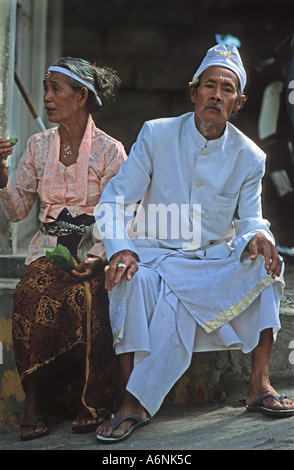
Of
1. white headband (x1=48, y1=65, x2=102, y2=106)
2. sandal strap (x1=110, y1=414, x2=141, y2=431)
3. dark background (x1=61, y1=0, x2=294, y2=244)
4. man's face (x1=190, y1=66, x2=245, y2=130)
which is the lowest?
sandal strap (x1=110, y1=414, x2=141, y2=431)

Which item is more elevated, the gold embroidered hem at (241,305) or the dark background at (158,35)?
the dark background at (158,35)

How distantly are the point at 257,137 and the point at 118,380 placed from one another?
3.90 meters

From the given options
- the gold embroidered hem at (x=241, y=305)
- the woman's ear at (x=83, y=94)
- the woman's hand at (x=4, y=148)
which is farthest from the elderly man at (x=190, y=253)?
the woman's hand at (x=4, y=148)

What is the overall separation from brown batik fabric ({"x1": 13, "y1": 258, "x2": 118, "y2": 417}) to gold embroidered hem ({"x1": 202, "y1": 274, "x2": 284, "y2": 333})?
0.51 m

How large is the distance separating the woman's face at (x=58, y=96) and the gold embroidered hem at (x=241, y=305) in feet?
4.32

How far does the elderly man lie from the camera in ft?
11.5

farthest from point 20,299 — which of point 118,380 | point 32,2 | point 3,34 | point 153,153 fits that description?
point 32,2

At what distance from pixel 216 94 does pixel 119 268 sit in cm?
100

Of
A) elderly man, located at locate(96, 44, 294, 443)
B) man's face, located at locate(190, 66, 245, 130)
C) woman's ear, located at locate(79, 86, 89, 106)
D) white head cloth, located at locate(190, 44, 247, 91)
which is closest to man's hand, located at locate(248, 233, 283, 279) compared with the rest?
elderly man, located at locate(96, 44, 294, 443)

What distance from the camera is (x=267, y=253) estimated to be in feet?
11.6

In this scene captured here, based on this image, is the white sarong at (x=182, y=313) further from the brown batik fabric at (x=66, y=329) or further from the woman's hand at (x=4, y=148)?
the woman's hand at (x=4, y=148)

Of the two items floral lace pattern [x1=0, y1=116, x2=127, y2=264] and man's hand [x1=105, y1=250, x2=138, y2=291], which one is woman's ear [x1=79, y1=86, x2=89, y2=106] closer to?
floral lace pattern [x1=0, y1=116, x2=127, y2=264]

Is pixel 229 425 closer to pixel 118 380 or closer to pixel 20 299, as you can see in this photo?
pixel 118 380

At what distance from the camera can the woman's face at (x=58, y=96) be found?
3955mm
